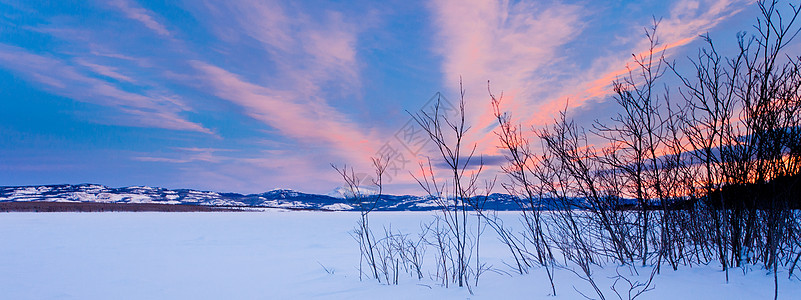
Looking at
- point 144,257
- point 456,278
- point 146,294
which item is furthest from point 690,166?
point 144,257

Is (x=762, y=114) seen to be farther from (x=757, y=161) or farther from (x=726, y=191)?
(x=726, y=191)

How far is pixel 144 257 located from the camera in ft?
20.8

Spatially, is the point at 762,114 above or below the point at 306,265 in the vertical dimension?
above

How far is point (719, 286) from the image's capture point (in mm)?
2340

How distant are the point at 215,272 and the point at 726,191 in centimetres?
559

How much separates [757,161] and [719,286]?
1084mm

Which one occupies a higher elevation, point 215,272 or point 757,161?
point 757,161

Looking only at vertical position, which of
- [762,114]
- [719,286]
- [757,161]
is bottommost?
[719,286]

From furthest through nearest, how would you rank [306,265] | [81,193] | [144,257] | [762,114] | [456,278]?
[81,193] < [144,257] < [306,265] < [456,278] < [762,114]

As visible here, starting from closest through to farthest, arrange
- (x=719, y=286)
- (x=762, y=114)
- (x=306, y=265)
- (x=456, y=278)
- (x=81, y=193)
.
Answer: (x=719, y=286) → (x=762, y=114) → (x=456, y=278) → (x=306, y=265) → (x=81, y=193)

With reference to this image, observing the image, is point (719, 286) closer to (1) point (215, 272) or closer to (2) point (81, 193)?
(1) point (215, 272)

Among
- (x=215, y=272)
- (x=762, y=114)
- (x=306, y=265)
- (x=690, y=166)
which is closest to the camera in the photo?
(x=762, y=114)

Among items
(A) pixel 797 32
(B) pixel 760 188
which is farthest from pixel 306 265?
(A) pixel 797 32

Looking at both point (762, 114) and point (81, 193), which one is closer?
point (762, 114)
